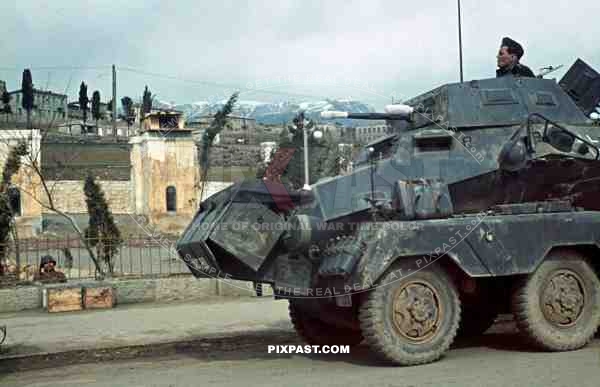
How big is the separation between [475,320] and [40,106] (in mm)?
21039

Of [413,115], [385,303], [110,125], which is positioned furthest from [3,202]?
[110,125]

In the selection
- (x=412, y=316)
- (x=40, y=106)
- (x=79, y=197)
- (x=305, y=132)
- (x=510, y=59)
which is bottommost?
(x=412, y=316)

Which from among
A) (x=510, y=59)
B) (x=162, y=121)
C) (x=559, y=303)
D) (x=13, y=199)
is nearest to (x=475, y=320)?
(x=559, y=303)

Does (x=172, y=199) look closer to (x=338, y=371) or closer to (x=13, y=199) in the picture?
(x=13, y=199)

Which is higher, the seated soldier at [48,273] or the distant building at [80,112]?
the distant building at [80,112]

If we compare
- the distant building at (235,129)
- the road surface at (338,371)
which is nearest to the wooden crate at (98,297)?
the distant building at (235,129)

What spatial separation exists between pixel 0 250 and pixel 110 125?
29136 mm

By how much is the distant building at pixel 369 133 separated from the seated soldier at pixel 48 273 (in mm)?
6780

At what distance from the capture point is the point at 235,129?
53.8ft

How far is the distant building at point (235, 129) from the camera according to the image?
12.5 meters

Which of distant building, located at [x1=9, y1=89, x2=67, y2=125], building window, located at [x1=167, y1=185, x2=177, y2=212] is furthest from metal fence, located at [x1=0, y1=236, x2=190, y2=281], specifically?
distant building, located at [x1=9, y1=89, x2=67, y2=125]

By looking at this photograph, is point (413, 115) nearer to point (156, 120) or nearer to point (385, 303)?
point (385, 303)

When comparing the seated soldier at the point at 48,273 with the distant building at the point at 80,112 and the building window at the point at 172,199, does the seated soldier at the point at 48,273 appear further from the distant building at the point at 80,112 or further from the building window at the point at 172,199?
the distant building at the point at 80,112

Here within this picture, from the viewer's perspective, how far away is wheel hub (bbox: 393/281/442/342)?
6938 millimetres
